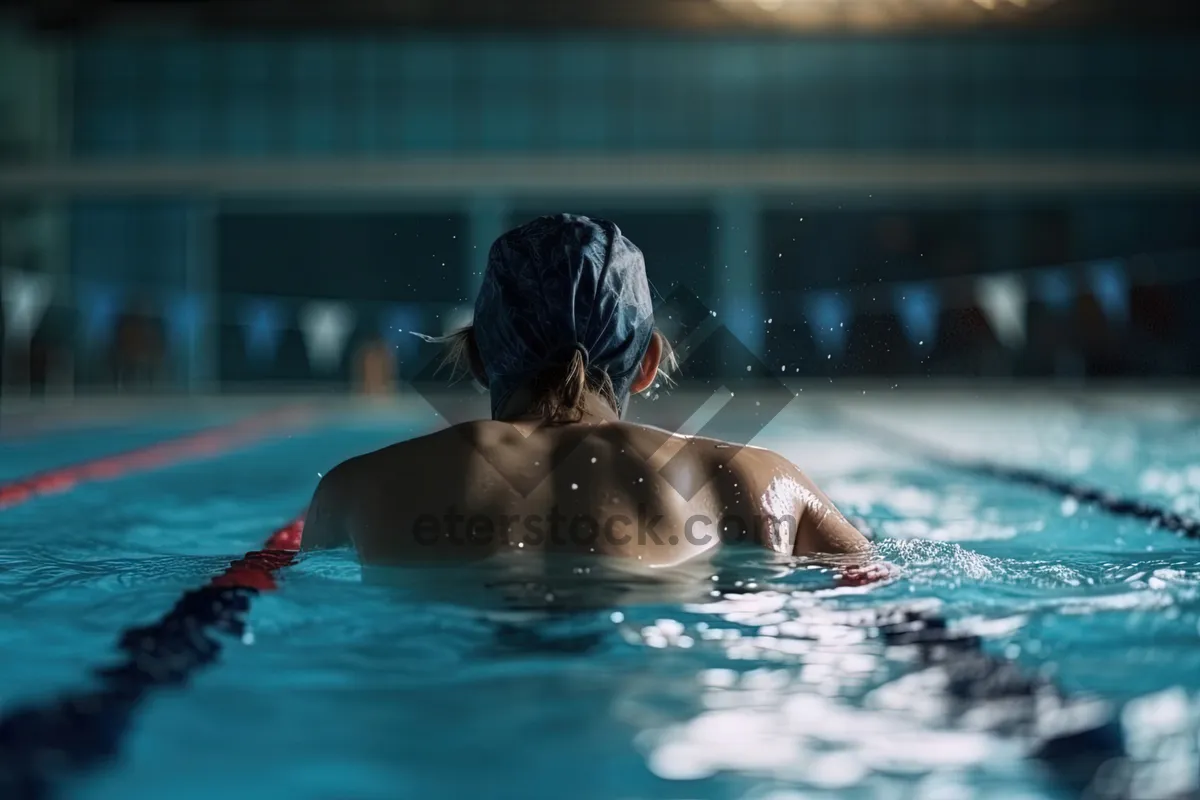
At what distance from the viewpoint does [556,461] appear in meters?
1.83

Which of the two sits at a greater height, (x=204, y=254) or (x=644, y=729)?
(x=204, y=254)

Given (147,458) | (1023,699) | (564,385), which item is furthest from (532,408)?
(147,458)

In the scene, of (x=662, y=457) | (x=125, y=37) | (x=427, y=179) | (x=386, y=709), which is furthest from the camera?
(x=125, y=37)

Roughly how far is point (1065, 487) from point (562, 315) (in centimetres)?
343

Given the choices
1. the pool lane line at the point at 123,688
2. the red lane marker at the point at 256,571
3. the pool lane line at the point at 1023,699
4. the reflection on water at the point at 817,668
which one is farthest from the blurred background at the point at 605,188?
the pool lane line at the point at 1023,699

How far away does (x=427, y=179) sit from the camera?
49.3ft

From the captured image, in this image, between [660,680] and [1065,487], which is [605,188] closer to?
[1065,487]

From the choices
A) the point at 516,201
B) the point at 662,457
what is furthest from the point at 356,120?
the point at 662,457

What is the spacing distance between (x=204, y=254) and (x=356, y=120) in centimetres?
310

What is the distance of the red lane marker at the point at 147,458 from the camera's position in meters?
4.74

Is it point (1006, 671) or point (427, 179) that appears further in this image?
point (427, 179)

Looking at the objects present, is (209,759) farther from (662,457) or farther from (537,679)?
(662,457)

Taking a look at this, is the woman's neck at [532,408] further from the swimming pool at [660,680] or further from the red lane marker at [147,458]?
the red lane marker at [147,458]

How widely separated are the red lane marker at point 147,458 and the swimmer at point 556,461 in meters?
2.89
